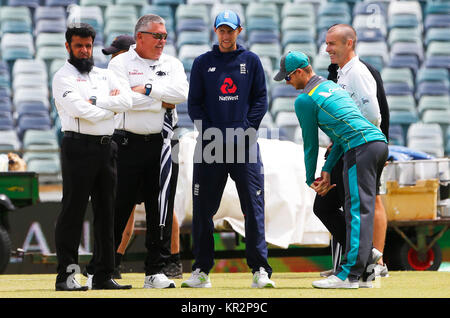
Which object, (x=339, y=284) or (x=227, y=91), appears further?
(x=227, y=91)

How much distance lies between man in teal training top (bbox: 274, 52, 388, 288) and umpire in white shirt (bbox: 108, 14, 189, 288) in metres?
1.02

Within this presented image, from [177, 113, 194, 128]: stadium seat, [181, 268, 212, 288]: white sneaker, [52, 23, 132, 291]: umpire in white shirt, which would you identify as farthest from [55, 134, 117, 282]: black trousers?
[177, 113, 194, 128]: stadium seat

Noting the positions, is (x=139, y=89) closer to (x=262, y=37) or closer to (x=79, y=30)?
(x=79, y=30)

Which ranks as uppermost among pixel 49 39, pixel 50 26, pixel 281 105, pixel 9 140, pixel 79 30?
pixel 50 26

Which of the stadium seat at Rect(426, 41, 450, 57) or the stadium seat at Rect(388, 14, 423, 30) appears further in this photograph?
the stadium seat at Rect(388, 14, 423, 30)

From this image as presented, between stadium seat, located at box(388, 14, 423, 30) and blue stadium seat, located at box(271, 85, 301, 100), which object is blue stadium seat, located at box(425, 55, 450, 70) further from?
blue stadium seat, located at box(271, 85, 301, 100)

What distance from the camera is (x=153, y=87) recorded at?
657cm

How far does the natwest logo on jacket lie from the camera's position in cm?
618

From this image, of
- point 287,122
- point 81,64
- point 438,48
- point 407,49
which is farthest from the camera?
point 407,49

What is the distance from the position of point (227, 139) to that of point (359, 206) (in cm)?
98

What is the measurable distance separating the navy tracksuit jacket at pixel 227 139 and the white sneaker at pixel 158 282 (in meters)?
0.24

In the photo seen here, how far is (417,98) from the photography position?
16156 millimetres

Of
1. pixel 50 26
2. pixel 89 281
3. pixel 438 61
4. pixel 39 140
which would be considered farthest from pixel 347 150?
pixel 50 26
